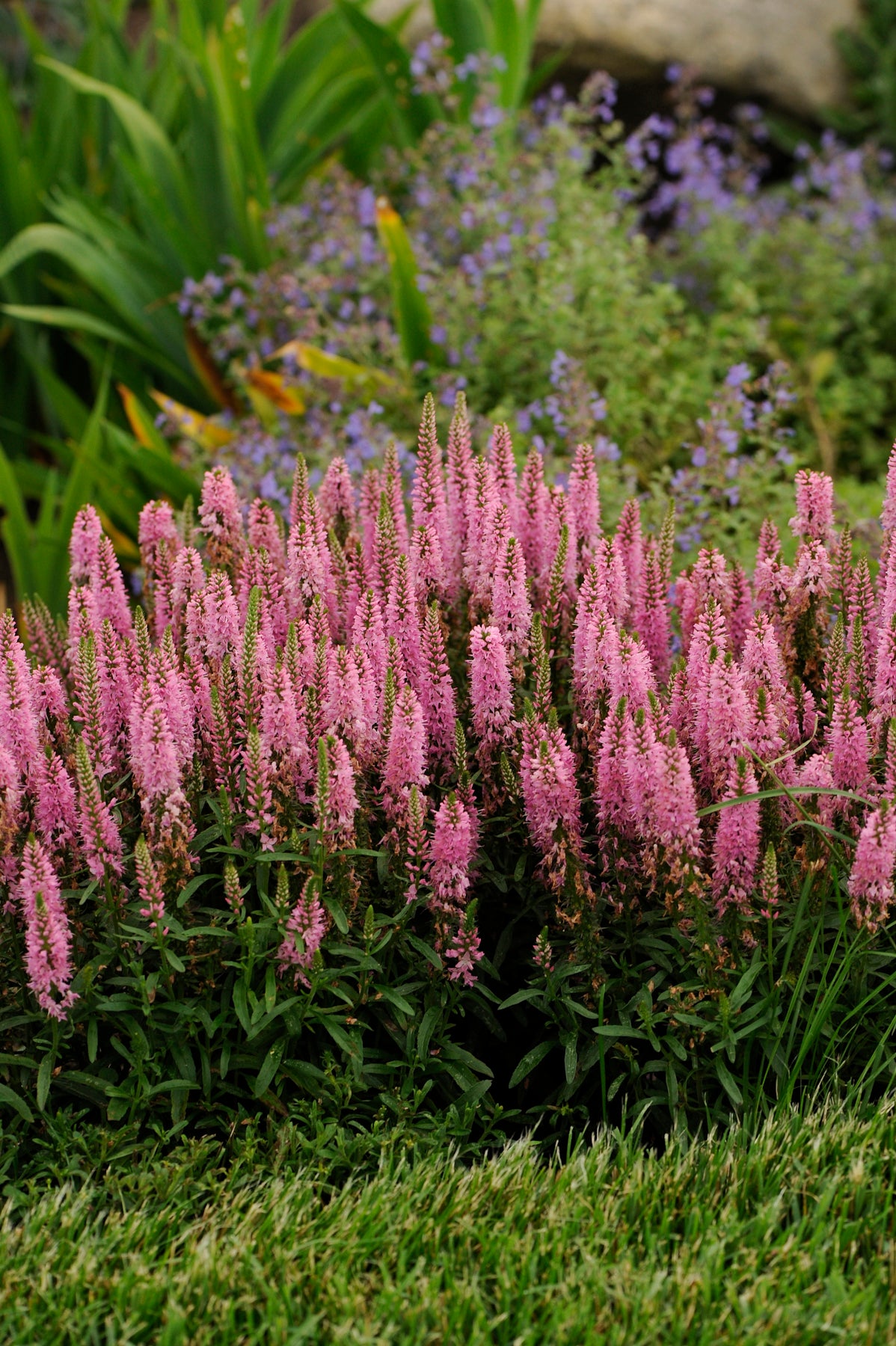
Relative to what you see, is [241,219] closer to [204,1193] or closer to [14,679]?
[14,679]

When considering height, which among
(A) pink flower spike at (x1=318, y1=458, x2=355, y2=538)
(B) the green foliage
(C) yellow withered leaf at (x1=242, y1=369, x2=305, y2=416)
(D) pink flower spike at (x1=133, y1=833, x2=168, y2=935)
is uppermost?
(B) the green foliage

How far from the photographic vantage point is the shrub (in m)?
2.59

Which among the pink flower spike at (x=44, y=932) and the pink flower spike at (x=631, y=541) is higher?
the pink flower spike at (x=631, y=541)

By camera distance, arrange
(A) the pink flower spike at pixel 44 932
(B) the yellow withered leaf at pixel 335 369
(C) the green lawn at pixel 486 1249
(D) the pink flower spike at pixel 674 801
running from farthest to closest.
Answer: (B) the yellow withered leaf at pixel 335 369 → (D) the pink flower spike at pixel 674 801 → (A) the pink flower spike at pixel 44 932 → (C) the green lawn at pixel 486 1249

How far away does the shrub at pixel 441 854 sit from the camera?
2594 mm

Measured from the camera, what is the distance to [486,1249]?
2.38 m

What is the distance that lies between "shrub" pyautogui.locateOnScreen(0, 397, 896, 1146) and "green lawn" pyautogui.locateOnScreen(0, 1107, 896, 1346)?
161mm

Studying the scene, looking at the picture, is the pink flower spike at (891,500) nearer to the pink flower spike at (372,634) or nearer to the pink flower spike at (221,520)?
the pink flower spike at (372,634)

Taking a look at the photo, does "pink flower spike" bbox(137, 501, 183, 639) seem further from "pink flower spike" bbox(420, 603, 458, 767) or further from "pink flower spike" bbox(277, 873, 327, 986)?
"pink flower spike" bbox(277, 873, 327, 986)

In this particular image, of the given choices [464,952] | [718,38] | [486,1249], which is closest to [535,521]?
[464,952]

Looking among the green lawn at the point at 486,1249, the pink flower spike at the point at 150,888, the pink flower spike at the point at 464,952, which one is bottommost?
the green lawn at the point at 486,1249

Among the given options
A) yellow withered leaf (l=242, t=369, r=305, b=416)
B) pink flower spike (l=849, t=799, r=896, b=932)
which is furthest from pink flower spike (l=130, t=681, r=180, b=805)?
yellow withered leaf (l=242, t=369, r=305, b=416)

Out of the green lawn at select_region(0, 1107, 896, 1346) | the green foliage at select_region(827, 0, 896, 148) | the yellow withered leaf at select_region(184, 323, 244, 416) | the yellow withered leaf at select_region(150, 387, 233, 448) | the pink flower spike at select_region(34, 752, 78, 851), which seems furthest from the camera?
the green foliage at select_region(827, 0, 896, 148)

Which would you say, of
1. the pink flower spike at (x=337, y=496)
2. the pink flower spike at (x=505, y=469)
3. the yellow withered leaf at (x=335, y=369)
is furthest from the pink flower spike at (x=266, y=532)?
the yellow withered leaf at (x=335, y=369)
